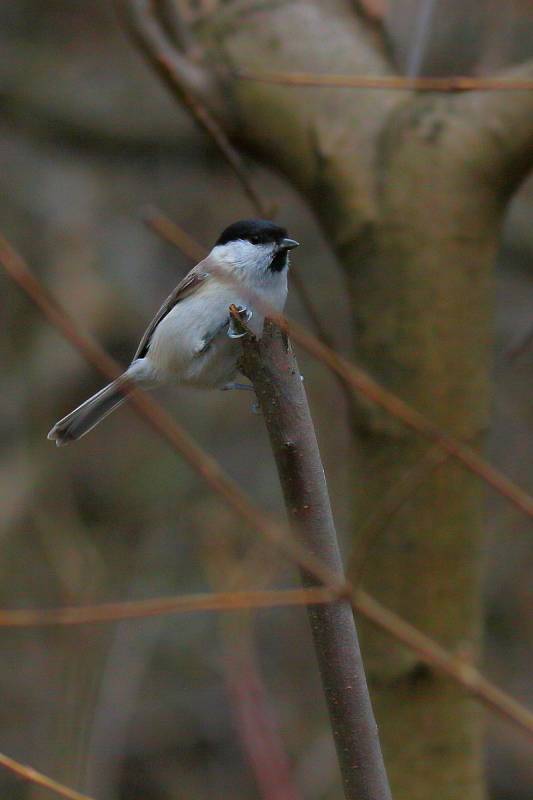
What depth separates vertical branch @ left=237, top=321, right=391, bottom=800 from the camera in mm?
1360

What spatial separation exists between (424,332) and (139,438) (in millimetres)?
3044

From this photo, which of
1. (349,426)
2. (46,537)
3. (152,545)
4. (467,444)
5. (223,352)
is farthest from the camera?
(152,545)

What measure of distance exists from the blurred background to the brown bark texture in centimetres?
159

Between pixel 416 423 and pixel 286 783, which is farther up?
pixel 416 423

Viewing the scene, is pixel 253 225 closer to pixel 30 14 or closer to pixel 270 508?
pixel 270 508

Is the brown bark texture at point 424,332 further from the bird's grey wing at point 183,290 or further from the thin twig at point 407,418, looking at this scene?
the thin twig at point 407,418

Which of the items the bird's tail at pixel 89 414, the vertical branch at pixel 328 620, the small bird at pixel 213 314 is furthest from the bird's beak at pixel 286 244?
the vertical branch at pixel 328 620

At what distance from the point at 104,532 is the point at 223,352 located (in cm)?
294

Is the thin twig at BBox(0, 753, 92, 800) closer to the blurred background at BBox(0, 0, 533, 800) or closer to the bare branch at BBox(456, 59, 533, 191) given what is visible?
the bare branch at BBox(456, 59, 533, 191)

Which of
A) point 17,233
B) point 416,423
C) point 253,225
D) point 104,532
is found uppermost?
point 416,423

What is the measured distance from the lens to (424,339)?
Result: 8.43 ft

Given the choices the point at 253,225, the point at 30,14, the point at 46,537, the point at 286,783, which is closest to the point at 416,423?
the point at 286,783

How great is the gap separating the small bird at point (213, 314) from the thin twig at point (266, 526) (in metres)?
1.25

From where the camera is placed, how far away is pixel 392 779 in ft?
8.27
